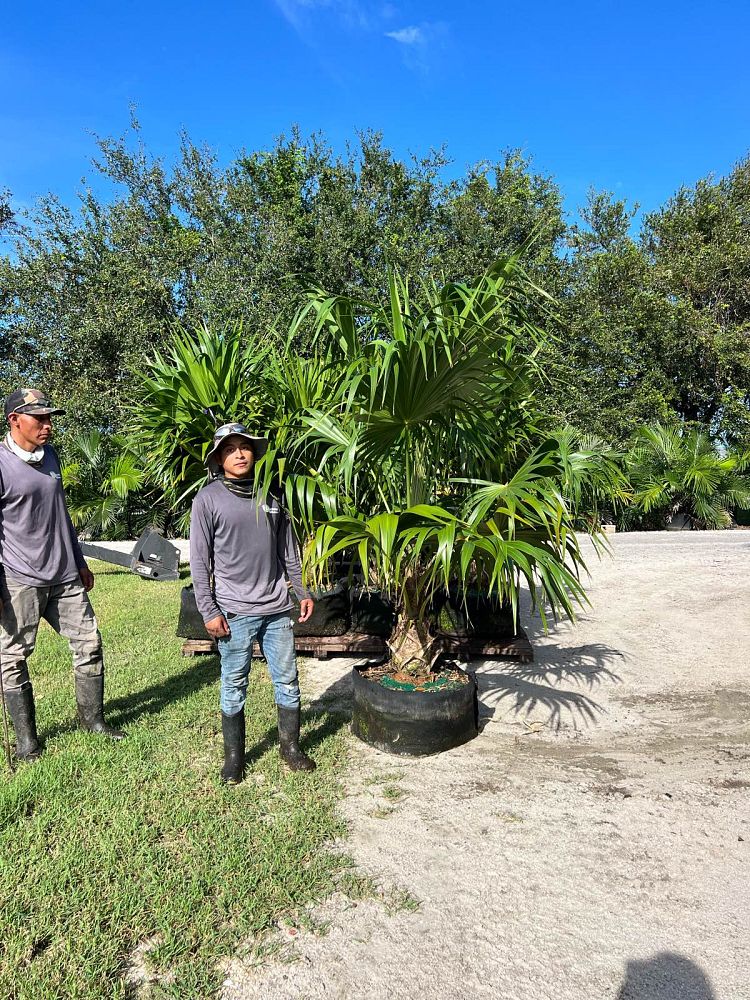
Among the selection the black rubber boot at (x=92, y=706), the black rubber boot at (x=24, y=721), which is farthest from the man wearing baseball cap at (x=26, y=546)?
the black rubber boot at (x=92, y=706)

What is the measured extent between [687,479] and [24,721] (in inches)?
600

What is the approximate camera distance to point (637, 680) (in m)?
5.17

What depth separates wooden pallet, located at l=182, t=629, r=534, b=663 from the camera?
5539mm

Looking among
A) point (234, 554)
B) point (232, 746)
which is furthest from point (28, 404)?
point (232, 746)

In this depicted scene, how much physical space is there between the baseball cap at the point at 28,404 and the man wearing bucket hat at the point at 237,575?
1.05m

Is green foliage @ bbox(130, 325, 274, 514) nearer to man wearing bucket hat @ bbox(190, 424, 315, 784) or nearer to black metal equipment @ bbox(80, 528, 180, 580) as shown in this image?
man wearing bucket hat @ bbox(190, 424, 315, 784)

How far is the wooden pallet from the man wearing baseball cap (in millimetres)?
1991

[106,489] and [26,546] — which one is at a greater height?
[106,489]

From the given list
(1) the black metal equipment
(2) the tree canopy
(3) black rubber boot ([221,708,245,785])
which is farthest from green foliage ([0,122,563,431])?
(3) black rubber boot ([221,708,245,785])

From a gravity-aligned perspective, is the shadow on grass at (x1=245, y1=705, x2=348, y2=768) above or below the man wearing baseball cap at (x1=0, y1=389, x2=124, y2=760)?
below

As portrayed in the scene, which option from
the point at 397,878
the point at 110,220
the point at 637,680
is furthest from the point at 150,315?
the point at 397,878

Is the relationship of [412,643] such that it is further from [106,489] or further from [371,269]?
[371,269]

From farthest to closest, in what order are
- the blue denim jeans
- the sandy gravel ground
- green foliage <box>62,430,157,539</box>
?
green foliage <box>62,430,157,539</box> → the blue denim jeans → the sandy gravel ground

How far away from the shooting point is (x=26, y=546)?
366 cm
